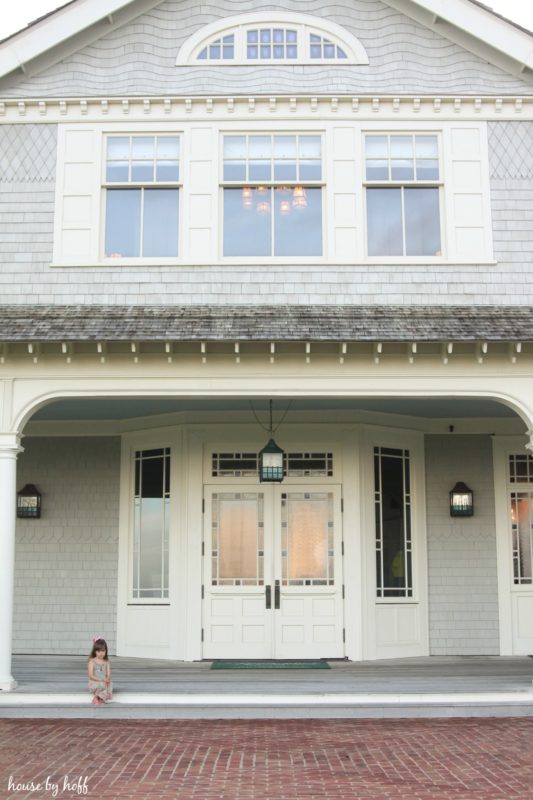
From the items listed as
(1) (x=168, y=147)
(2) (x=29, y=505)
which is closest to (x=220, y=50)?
(1) (x=168, y=147)

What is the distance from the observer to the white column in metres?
8.63

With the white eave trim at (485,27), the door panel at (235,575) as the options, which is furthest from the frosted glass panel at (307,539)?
the white eave trim at (485,27)

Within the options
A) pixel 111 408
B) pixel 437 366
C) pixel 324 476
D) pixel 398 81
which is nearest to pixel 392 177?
pixel 398 81

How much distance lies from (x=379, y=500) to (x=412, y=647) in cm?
190

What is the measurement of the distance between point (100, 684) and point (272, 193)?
19.0ft

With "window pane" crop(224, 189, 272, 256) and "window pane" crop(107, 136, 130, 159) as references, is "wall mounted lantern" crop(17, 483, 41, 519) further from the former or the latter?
"window pane" crop(107, 136, 130, 159)

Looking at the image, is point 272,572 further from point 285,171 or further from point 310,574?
point 285,171

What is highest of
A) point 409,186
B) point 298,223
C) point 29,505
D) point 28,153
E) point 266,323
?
point 28,153

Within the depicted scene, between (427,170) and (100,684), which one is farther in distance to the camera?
(427,170)

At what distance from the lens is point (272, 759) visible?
693 centimetres

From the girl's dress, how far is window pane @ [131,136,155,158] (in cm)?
577

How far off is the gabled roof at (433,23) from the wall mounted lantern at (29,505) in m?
5.23

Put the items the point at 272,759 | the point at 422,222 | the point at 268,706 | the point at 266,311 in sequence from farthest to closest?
the point at 422,222
the point at 266,311
the point at 268,706
the point at 272,759

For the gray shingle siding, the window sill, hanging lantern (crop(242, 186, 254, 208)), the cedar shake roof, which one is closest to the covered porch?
the cedar shake roof
